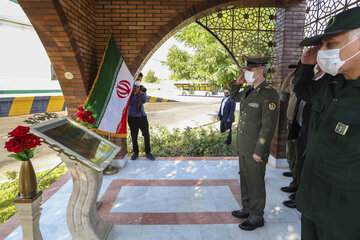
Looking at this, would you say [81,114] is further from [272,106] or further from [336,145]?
[336,145]

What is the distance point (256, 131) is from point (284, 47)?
97.8 inches

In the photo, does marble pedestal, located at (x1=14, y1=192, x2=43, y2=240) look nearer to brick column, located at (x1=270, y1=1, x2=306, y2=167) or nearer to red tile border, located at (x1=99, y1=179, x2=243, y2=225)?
red tile border, located at (x1=99, y1=179, x2=243, y2=225)

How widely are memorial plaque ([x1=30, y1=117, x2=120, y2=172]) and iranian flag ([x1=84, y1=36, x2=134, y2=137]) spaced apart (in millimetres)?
1328

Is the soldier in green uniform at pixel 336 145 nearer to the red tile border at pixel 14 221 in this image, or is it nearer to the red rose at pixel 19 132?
the red rose at pixel 19 132

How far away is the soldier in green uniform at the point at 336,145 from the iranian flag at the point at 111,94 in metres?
2.93

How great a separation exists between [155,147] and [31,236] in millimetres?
3757

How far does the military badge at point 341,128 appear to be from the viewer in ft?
3.62

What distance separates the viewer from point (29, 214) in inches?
65.0

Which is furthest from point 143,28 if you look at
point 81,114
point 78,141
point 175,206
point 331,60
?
point 331,60

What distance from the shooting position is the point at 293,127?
2.90m

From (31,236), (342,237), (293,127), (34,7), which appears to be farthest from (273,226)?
(34,7)

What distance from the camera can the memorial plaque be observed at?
5.03ft

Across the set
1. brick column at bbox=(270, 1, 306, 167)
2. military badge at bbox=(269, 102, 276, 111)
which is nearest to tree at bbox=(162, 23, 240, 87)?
brick column at bbox=(270, 1, 306, 167)

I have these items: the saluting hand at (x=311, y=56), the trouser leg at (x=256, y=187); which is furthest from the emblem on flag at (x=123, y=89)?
the saluting hand at (x=311, y=56)
